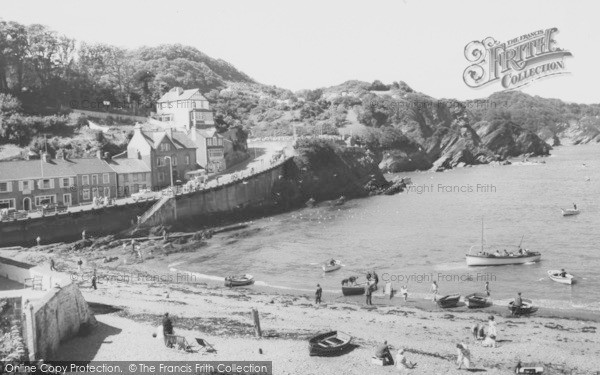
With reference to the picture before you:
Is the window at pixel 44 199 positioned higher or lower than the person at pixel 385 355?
higher

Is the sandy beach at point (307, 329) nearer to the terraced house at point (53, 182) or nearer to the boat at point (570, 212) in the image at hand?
the terraced house at point (53, 182)

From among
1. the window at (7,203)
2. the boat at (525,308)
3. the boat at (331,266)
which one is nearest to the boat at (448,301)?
the boat at (525,308)

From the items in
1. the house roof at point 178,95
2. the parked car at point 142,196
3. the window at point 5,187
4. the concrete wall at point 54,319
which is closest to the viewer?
the concrete wall at point 54,319

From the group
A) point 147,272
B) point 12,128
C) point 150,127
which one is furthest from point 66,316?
point 150,127

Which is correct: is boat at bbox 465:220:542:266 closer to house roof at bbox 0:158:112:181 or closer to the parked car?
the parked car

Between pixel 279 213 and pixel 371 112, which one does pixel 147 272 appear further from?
pixel 371 112

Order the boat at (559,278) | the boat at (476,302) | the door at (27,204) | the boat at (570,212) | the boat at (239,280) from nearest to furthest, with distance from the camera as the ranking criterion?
the boat at (476,302)
the boat at (559,278)
the boat at (239,280)
the door at (27,204)
the boat at (570,212)

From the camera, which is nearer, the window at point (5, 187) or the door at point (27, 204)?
the window at point (5, 187)

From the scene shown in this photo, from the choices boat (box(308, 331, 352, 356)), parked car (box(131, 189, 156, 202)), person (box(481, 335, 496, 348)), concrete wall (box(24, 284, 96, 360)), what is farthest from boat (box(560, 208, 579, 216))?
concrete wall (box(24, 284, 96, 360))
